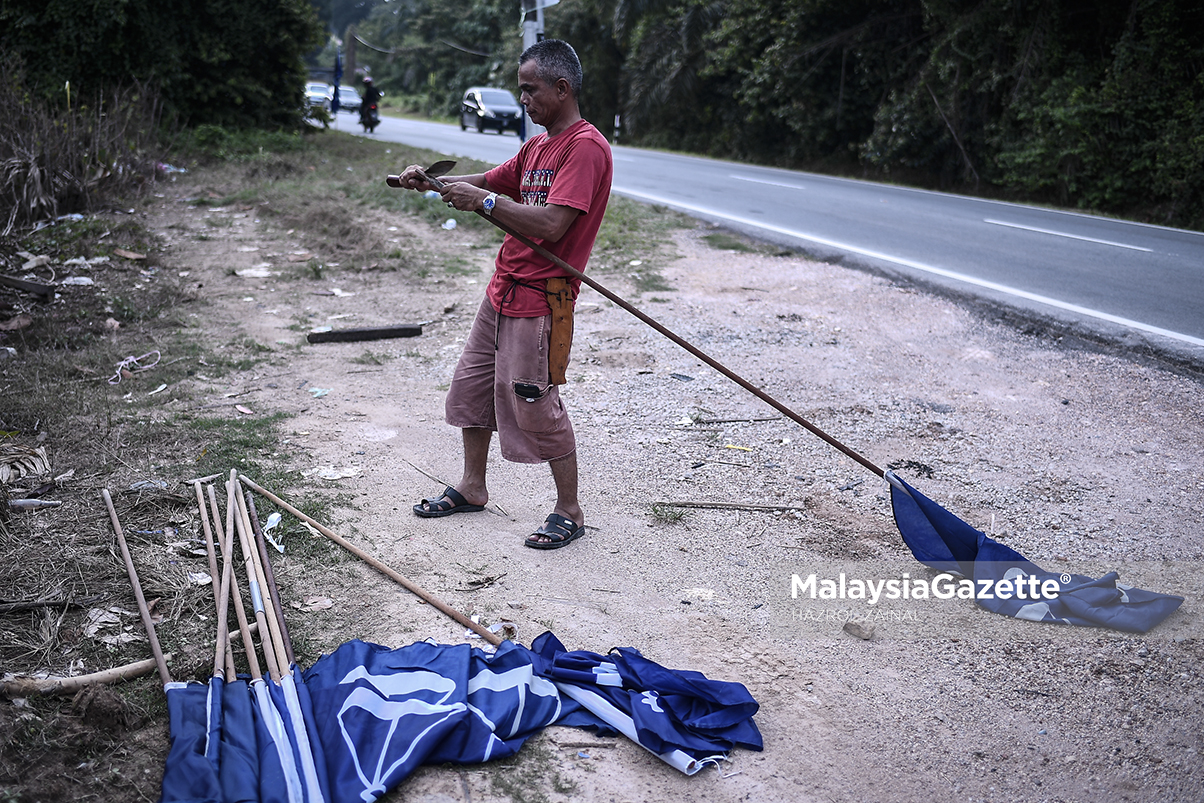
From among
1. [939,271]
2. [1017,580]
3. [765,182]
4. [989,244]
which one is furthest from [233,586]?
[765,182]

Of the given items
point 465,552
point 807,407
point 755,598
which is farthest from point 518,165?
point 807,407

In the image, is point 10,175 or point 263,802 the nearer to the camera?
point 263,802

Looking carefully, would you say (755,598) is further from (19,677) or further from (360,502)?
(19,677)

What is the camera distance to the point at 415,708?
228 centimetres

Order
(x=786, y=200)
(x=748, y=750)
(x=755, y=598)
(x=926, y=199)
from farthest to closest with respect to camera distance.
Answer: (x=926, y=199) → (x=786, y=200) → (x=755, y=598) → (x=748, y=750)

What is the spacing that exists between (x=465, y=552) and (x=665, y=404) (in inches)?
74.9

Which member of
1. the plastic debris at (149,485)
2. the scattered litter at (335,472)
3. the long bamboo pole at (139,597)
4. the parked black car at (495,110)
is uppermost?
the parked black car at (495,110)

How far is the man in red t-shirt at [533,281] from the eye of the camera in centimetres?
304

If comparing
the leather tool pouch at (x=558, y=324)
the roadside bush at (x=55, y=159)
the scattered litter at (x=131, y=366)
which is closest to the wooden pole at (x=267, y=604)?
the leather tool pouch at (x=558, y=324)

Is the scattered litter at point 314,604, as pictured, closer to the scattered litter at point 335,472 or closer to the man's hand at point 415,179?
the scattered litter at point 335,472

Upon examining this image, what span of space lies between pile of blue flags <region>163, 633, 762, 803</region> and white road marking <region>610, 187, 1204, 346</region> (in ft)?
17.1

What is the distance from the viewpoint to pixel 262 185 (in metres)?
11.7

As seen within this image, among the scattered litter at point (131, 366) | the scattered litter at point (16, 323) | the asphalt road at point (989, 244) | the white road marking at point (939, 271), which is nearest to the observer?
the scattered litter at point (131, 366)

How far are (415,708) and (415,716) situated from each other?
1.1 inches
